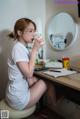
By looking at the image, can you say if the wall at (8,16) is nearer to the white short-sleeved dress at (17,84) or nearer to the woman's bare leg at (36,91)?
the white short-sleeved dress at (17,84)

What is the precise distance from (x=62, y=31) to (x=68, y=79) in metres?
0.71

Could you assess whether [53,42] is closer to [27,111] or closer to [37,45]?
[37,45]

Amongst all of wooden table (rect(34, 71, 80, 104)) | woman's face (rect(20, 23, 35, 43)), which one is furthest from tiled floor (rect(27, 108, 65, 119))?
woman's face (rect(20, 23, 35, 43))

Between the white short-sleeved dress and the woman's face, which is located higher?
the woman's face

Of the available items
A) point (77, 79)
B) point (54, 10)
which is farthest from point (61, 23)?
point (77, 79)

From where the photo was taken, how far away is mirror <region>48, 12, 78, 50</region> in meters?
1.89

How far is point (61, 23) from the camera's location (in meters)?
2.00

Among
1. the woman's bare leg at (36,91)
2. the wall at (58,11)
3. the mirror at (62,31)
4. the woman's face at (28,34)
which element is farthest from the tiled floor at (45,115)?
the woman's face at (28,34)

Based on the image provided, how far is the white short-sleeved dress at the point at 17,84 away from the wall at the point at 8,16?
1.65 ft

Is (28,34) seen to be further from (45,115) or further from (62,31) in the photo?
(45,115)

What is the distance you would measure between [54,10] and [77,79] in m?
0.97

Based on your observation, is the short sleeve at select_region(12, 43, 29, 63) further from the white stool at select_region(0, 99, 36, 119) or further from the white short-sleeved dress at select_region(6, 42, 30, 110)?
the white stool at select_region(0, 99, 36, 119)

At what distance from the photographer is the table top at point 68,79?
1.33m

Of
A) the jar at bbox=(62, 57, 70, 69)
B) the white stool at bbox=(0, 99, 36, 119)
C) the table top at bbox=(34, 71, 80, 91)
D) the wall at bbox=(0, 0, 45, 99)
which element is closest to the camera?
the table top at bbox=(34, 71, 80, 91)
